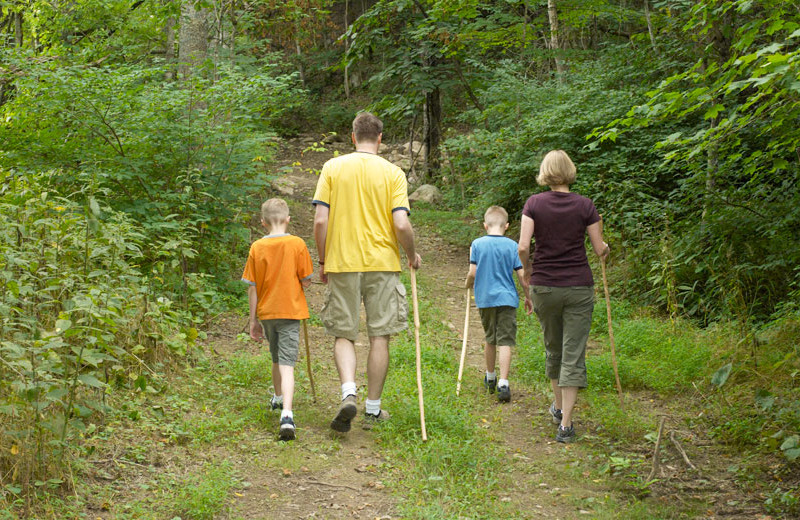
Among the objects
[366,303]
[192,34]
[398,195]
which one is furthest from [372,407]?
[192,34]

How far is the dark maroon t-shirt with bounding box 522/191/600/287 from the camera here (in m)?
5.11

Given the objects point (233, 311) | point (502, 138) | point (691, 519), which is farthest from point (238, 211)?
point (691, 519)

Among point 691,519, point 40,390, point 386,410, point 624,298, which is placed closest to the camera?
point 40,390

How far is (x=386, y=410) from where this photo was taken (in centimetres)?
543

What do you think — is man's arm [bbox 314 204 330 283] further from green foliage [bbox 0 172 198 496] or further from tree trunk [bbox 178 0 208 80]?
tree trunk [bbox 178 0 208 80]

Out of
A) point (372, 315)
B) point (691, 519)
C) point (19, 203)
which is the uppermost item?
point (19, 203)

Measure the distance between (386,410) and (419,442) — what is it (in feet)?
2.31

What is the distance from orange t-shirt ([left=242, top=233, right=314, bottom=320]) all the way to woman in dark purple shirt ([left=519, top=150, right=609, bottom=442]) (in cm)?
173

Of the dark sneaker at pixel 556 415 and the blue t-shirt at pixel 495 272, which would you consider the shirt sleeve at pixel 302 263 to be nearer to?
the blue t-shirt at pixel 495 272

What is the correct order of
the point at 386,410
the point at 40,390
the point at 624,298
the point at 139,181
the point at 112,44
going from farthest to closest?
1. the point at 112,44
2. the point at 624,298
3. the point at 139,181
4. the point at 386,410
5. the point at 40,390

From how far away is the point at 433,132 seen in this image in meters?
17.3

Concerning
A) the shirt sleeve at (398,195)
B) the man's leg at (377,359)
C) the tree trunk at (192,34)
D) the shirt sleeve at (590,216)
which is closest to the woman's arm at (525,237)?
the shirt sleeve at (590,216)

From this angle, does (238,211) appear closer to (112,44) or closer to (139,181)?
(139,181)

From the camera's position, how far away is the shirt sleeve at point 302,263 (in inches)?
200
